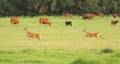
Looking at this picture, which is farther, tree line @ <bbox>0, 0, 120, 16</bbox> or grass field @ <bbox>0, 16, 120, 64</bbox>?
tree line @ <bbox>0, 0, 120, 16</bbox>

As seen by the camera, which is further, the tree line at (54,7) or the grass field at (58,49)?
the tree line at (54,7)

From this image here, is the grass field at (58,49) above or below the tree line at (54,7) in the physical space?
above

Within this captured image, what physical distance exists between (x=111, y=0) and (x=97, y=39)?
47177 mm

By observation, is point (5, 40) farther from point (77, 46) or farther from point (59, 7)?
point (59, 7)

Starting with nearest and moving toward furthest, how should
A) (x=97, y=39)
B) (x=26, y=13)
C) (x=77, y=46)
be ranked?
1. (x=77, y=46)
2. (x=97, y=39)
3. (x=26, y=13)

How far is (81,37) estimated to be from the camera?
1193 inches

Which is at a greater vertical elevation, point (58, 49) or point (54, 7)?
point (58, 49)

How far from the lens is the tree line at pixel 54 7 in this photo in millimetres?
72562

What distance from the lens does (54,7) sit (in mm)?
74750

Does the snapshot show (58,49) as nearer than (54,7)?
Yes

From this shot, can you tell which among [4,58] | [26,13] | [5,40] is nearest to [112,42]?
[5,40]

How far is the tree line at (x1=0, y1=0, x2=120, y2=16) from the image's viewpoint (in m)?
72.6

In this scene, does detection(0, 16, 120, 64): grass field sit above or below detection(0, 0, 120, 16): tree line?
above

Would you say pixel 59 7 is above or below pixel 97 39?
below
